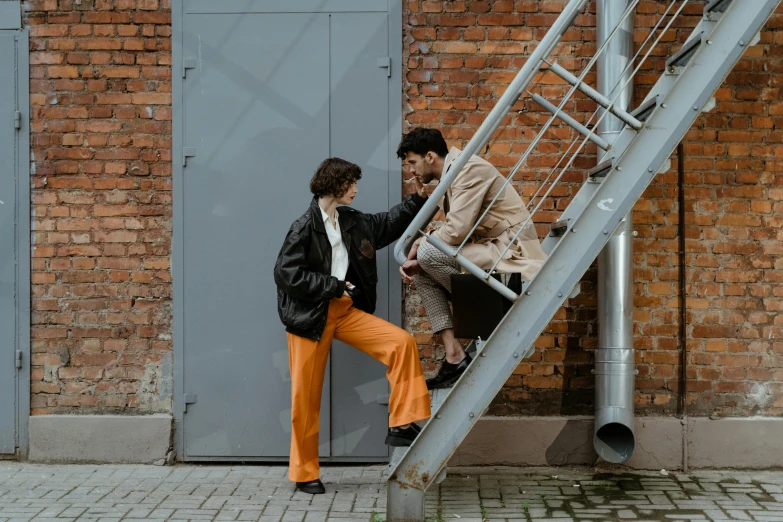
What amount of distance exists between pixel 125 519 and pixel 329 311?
1577mm

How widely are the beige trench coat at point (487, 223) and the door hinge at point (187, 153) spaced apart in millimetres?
1878

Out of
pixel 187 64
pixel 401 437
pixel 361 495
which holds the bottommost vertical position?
pixel 361 495

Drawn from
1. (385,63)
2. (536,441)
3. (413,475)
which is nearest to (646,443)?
(536,441)

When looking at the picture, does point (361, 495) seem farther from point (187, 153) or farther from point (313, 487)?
point (187, 153)

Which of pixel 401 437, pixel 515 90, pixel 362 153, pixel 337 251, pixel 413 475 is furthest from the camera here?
pixel 362 153

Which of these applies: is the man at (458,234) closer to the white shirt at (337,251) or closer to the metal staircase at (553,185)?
the metal staircase at (553,185)

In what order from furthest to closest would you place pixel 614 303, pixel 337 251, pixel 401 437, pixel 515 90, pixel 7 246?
pixel 7 246 → pixel 614 303 → pixel 337 251 → pixel 401 437 → pixel 515 90

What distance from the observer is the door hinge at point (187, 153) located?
18.5 ft

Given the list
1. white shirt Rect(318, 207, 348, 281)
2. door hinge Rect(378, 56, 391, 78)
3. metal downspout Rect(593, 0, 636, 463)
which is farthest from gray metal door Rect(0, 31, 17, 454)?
metal downspout Rect(593, 0, 636, 463)

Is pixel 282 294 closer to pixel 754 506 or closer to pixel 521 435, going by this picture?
pixel 521 435

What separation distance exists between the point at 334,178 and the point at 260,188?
0.85m

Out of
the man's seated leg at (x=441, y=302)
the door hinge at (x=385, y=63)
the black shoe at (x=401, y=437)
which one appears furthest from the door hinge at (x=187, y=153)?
the black shoe at (x=401, y=437)

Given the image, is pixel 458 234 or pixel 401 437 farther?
pixel 401 437

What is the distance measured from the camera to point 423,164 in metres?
4.96
